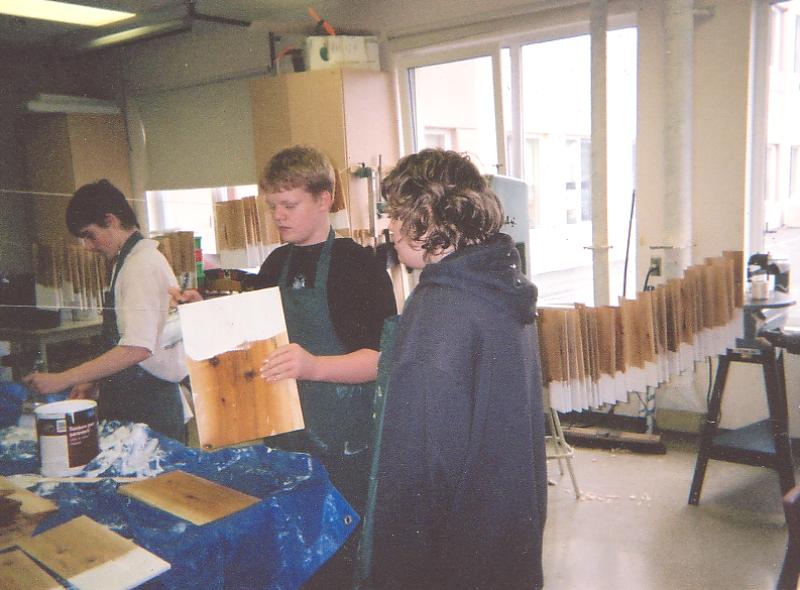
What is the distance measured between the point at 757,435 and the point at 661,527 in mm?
603

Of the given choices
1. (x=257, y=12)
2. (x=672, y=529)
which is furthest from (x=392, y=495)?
(x=257, y=12)

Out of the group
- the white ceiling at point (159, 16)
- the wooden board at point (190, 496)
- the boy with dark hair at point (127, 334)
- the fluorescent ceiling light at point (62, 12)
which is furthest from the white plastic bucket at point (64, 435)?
the fluorescent ceiling light at point (62, 12)

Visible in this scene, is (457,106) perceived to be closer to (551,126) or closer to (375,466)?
(551,126)

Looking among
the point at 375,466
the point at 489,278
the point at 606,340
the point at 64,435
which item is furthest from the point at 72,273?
the point at 606,340

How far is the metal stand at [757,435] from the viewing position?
93.6 inches

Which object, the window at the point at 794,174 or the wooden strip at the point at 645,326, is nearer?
the wooden strip at the point at 645,326

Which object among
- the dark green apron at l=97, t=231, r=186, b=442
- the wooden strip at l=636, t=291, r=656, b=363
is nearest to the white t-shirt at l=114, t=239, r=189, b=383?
the dark green apron at l=97, t=231, r=186, b=442

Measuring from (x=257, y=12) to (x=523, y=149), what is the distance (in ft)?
6.12

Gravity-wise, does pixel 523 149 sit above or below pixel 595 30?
below

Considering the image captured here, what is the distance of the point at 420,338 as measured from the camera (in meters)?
0.88

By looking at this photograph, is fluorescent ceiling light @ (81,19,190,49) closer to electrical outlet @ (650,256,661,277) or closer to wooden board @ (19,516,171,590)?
wooden board @ (19,516,171,590)

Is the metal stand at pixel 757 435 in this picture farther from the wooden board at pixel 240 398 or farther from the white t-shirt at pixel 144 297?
the white t-shirt at pixel 144 297

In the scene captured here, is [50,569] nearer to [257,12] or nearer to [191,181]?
[191,181]

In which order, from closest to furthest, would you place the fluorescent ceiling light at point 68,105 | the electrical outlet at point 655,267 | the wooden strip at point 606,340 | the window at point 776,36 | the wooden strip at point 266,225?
the fluorescent ceiling light at point 68,105 → the wooden strip at point 266,225 → the wooden strip at point 606,340 → the window at point 776,36 → the electrical outlet at point 655,267
